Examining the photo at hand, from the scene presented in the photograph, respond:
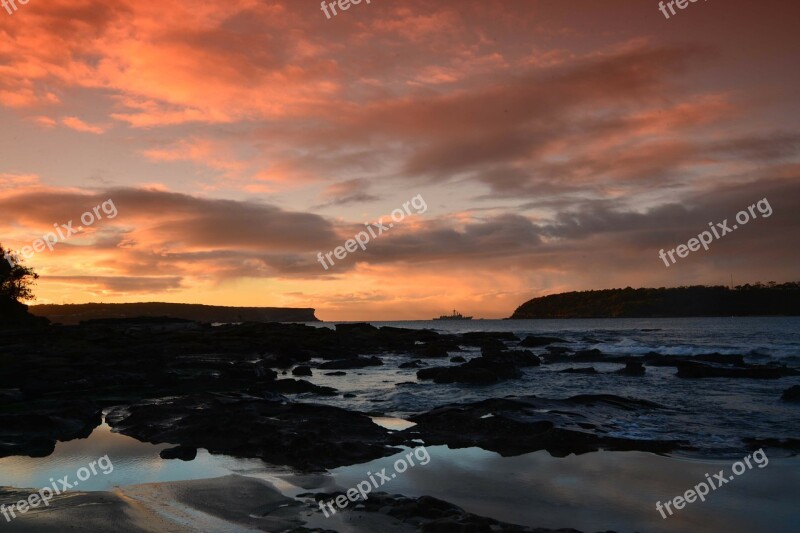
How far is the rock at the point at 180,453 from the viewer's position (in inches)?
431

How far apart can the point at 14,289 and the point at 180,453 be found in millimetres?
68196

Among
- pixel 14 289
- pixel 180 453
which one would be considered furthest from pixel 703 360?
pixel 14 289

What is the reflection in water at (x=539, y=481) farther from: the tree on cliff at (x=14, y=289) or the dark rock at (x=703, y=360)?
the tree on cliff at (x=14, y=289)

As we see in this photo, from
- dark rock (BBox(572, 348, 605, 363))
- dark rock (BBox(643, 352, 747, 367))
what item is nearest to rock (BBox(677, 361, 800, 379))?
dark rock (BBox(643, 352, 747, 367))

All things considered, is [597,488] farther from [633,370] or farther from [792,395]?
[633,370]

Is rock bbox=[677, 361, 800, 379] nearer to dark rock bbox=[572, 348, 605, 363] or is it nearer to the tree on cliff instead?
dark rock bbox=[572, 348, 605, 363]

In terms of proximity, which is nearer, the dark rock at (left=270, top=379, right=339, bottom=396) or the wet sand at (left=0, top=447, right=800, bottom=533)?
the wet sand at (left=0, top=447, right=800, bottom=533)

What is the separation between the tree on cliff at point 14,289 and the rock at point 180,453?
61.3 metres

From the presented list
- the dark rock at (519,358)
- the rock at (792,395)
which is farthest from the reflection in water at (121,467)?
the dark rock at (519,358)

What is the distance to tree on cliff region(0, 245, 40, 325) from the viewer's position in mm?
63281

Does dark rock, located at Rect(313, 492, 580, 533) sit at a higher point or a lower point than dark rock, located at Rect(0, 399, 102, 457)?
lower

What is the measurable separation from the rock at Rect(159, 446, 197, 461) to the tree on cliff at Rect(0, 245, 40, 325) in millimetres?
61303

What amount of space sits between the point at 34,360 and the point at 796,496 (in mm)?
27720

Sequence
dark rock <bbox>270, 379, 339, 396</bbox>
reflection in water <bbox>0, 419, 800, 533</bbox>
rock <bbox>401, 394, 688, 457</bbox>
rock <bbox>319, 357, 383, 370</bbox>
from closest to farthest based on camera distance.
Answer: reflection in water <bbox>0, 419, 800, 533</bbox> → rock <bbox>401, 394, 688, 457</bbox> → dark rock <bbox>270, 379, 339, 396</bbox> → rock <bbox>319, 357, 383, 370</bbox>
